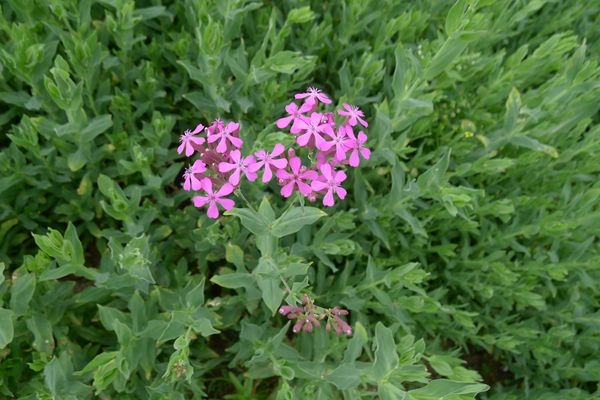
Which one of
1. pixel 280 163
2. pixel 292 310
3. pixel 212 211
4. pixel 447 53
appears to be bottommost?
pixel 292 310

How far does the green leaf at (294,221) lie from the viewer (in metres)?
1.95

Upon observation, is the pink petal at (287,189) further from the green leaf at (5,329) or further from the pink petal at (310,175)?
the green leaf at (5,329)

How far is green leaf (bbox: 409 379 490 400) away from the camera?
1849 millimetres

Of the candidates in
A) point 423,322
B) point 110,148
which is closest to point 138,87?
point 110,148

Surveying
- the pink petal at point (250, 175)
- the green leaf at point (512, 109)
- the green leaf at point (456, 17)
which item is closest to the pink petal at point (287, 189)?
the pink petal at point (250, 175)

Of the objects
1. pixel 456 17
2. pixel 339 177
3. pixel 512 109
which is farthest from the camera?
pixel 512 109

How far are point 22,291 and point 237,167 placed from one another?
1008 mm

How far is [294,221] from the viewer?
197 centimetres

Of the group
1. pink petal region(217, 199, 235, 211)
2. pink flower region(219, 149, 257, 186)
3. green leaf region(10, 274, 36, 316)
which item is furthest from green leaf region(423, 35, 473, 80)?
green leaf region(10, 274, 36, 316)

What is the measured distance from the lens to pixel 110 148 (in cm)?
284

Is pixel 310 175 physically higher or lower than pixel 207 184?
higher

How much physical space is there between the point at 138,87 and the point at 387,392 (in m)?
1.99

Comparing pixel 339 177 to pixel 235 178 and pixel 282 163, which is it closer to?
pixel 282 163

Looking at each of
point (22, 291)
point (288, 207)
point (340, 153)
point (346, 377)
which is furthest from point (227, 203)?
point (22, 291)
